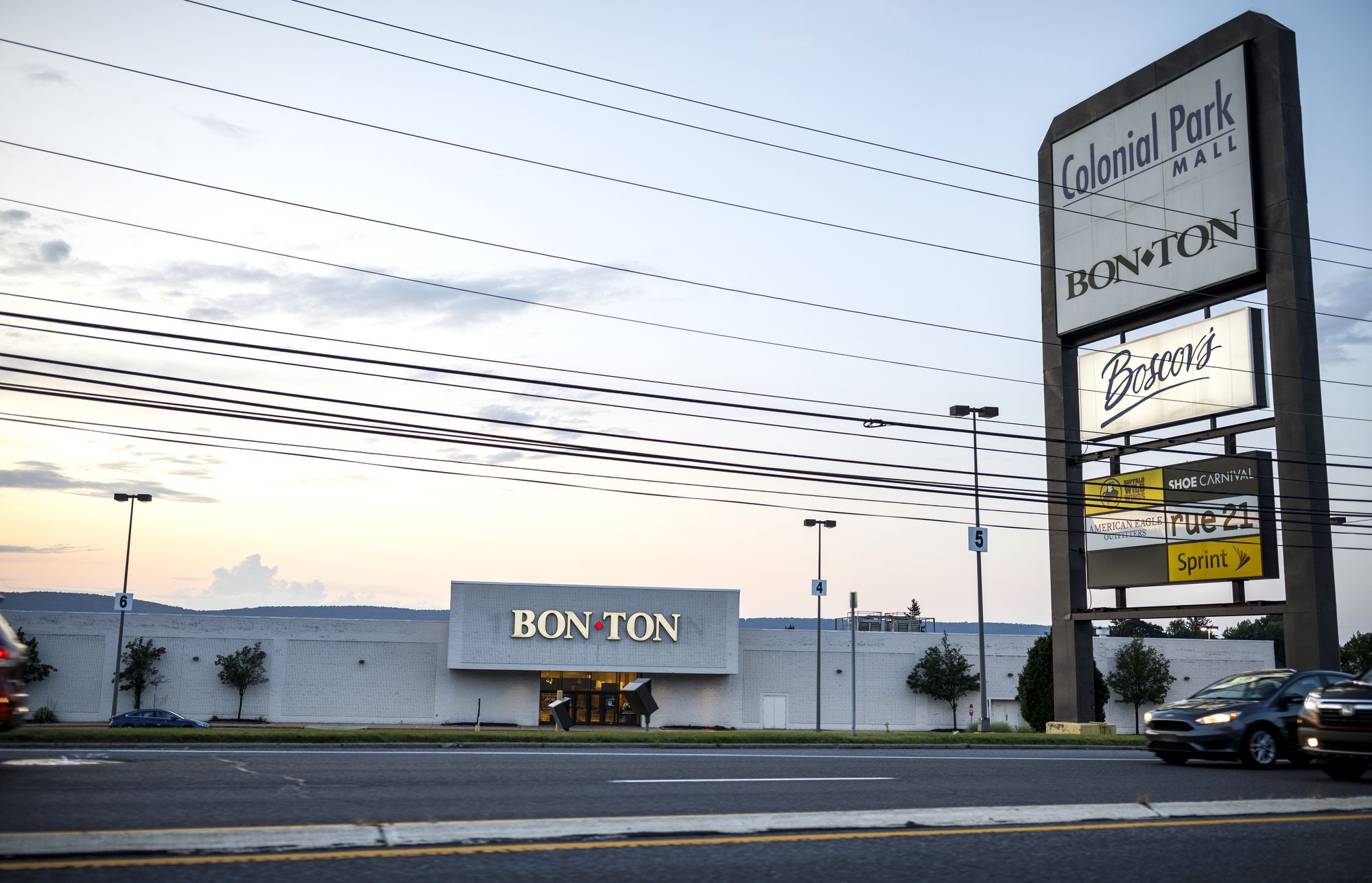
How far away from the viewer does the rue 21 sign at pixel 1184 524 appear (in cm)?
2922

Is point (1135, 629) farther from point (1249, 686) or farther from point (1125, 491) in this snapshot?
point (1249, 686)

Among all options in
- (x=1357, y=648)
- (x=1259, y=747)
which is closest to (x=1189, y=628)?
(x=1357, y=648)

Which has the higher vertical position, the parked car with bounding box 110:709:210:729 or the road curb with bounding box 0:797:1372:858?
the road curb with bounding box 0:797:1372:858

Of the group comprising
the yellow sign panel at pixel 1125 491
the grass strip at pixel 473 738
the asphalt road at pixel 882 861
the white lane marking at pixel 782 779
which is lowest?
the grass strip at pixel 473 738

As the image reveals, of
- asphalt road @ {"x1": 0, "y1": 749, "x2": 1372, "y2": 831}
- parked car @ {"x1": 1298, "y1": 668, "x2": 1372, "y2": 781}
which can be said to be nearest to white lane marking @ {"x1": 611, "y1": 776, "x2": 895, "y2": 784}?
asphalt road @ {"x1": 0, "y1": 749, "x2": 1372, "y2": 831}

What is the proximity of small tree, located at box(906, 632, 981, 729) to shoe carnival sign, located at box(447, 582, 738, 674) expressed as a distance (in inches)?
449

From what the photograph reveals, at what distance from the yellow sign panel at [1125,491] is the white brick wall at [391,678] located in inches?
1248

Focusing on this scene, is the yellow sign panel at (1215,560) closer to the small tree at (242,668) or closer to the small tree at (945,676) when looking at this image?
the small tree at (945,676)

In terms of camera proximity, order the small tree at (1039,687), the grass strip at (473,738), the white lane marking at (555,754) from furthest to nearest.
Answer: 1. the small tree at (1039,687)
2. the grass strip at (473,738)
3. the white lane marking at (555,754)

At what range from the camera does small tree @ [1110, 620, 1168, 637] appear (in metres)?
112

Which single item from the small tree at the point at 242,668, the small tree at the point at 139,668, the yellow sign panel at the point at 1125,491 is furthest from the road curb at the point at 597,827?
the small tree at the point at 139,668

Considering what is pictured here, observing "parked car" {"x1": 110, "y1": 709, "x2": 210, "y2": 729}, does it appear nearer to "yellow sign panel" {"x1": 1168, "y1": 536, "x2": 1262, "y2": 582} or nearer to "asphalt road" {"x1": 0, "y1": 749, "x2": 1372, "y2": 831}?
"asphalt road" {"x1": 0, "y1": 749, "x2": 1372, "y2": 831}

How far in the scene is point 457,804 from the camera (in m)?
9.41

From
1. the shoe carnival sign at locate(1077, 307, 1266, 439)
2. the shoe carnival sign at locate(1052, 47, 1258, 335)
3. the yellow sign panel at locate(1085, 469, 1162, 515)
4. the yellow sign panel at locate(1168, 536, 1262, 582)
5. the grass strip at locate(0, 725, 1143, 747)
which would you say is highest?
the shoe carnival sign at locate(1052, 47, 1258, 335)
